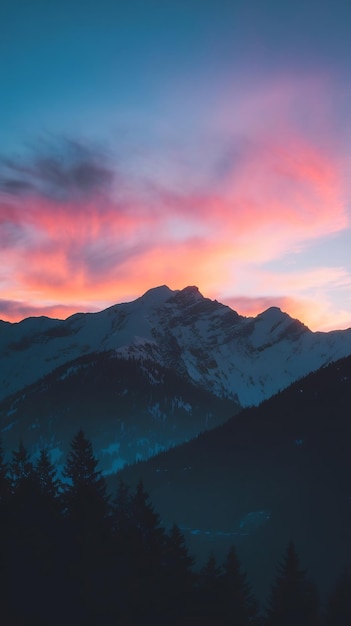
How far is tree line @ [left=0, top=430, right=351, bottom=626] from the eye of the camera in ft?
140

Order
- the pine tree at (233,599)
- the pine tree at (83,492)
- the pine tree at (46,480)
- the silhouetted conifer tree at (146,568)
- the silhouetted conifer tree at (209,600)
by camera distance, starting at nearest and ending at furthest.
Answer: the silhouetted conifer tree at (146,568), the pine tree at (83,492), the silhouetted conifer tree at (209,600), the pine tree at (46,480), the pine tree at (233,599)

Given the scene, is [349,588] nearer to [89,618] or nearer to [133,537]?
[133,537]

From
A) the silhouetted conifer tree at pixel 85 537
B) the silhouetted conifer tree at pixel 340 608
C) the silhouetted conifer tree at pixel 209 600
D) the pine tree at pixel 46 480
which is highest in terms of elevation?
the pine tree at pixel 46 480

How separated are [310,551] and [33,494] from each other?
167607 millimetres

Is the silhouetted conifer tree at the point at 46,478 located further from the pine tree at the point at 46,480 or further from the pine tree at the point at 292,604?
the pine tree at the point at 292,604

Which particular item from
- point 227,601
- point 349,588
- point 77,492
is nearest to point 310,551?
point 349,588

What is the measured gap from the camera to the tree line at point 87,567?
42.7m

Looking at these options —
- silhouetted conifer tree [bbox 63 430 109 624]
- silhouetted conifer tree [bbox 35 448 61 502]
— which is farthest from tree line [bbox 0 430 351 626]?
silhouetted conifer tree [bbox 35 448 61 502]

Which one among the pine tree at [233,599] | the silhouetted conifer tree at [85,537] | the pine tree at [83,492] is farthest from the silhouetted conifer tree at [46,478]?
the pine tree at [233,599]

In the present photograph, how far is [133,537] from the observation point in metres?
50.1

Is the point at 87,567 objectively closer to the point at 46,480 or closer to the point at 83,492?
the point at 83,492

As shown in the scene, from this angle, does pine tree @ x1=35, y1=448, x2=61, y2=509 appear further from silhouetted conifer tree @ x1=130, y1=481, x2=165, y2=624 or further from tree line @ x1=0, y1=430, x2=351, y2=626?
silhouetted conifer tree @ x1=130, y1=481, x2=165, y2=624

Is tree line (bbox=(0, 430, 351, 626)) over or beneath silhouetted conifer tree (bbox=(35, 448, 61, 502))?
beneath

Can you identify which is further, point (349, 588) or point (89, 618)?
point (349, 588)
